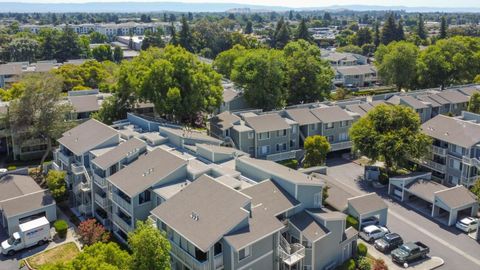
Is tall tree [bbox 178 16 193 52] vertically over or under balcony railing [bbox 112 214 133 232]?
over

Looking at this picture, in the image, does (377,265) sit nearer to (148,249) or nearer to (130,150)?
(148,249)

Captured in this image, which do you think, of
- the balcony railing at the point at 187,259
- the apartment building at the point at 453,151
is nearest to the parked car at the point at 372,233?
the apartment building at the point at 453,151

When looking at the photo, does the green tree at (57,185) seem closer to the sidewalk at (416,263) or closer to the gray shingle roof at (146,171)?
the gray shingle roof at (146,171)

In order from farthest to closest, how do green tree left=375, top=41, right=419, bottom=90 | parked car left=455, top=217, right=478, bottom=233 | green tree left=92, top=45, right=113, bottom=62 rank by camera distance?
A: green tree left=92, top=45, right=113, bottom=62, green tree left=375, top=41, right=419, bottom=90, parked car left=455, top=217, right=478, bottom=233

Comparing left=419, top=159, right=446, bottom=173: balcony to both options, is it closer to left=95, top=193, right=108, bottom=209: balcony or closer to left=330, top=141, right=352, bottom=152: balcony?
left=330, top=141, right=352, bottom=152: balcony

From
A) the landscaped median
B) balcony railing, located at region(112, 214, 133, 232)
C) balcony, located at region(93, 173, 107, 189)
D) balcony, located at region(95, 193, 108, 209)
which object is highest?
balcony, located at region(93, 173, 107, 189)

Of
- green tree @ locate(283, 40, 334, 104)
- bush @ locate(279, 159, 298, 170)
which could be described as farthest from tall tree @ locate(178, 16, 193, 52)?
bush @ locate(279, 159, 298, 170)
